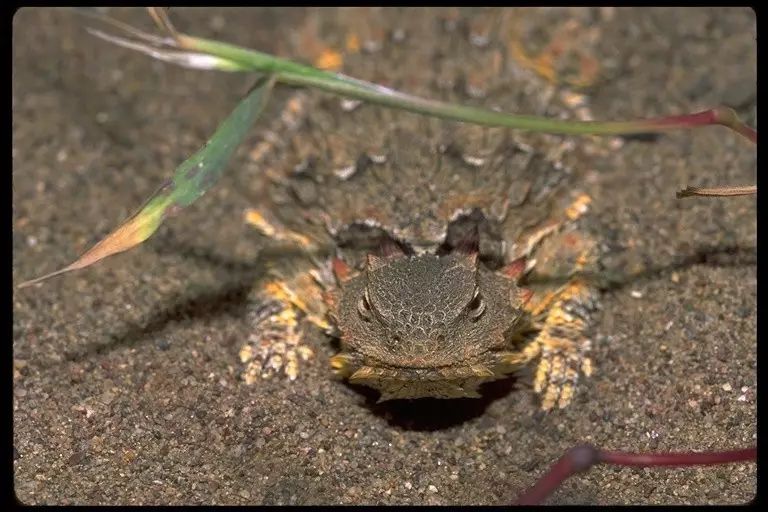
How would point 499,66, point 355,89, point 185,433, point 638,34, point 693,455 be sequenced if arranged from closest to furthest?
1. point 693,455
2. point 355,89
3. point 185,433
4. point 499,66
5. point 638,34

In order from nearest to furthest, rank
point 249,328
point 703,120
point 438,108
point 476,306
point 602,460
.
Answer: point 602,460
point 703,120
point 438,108
point 476,306
point 249,328

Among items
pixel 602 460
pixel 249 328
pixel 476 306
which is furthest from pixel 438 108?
pixel 249 328

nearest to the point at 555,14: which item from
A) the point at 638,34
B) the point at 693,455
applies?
the point at 638,34

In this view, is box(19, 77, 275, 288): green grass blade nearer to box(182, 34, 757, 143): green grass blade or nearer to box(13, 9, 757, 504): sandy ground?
box(182, 34, 757, 143): green grass blade

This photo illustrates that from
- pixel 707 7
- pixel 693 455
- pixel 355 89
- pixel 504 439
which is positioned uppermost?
pixel 707 7

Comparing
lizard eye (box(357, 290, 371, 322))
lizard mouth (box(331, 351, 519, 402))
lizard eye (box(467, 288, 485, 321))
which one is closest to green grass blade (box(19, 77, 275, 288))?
lizard eye (box(357, 290, 371, 322))

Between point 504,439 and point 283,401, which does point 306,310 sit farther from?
point 504,439

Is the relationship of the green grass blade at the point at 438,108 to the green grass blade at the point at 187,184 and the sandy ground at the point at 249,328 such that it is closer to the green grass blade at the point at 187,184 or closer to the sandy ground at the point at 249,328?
the green grass blade at the point at 187,184

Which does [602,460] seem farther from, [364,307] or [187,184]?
[187,184]
